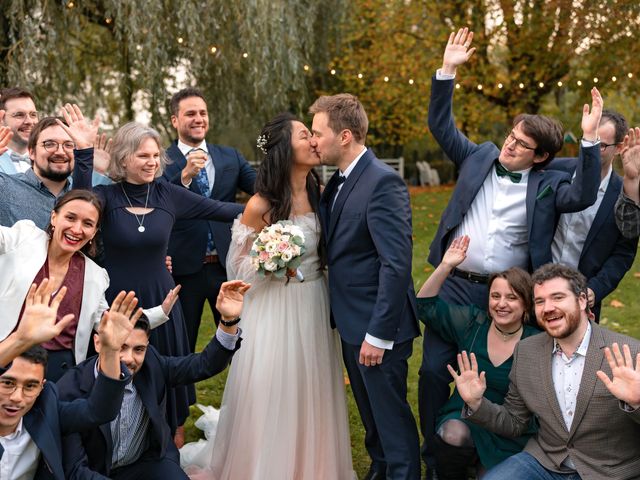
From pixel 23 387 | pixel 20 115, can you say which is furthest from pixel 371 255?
pixel 20 115

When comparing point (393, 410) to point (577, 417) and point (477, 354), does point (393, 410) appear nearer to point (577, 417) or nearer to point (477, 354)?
point (477, 354)

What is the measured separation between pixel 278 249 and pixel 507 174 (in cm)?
141

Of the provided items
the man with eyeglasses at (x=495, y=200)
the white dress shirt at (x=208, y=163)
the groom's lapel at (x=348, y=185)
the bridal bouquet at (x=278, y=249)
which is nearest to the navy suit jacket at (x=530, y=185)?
the man with eyeglasses at (x=495, y=200)

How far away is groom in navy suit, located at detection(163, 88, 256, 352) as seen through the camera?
602 cm

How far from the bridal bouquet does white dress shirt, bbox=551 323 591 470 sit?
1.49 metres

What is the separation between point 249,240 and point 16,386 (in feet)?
5.67

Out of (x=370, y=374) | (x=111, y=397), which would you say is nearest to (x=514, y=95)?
(x=370, y=374)

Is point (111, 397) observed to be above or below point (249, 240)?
below

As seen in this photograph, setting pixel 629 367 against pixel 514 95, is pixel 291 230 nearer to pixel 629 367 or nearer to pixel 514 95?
pixel 629 367

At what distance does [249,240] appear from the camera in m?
4.98

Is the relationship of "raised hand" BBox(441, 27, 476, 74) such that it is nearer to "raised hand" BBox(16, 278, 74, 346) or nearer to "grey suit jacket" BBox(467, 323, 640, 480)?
"grey suit jacket" BBox(467, 323, 640, 480)

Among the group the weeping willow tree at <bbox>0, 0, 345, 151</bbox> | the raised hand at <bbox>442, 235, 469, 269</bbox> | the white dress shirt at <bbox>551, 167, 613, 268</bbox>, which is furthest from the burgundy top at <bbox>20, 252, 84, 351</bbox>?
the weeping willow tree at <bbox>0, 0, 345, 151</bbox>

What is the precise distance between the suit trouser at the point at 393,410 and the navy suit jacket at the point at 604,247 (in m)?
1.28

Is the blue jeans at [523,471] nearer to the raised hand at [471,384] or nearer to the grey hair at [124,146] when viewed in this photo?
the raised hand at [471,384]
